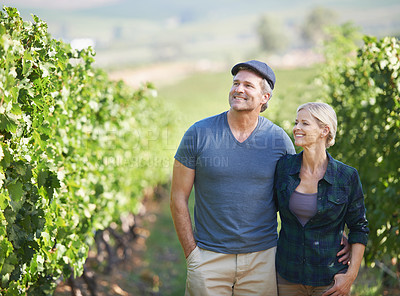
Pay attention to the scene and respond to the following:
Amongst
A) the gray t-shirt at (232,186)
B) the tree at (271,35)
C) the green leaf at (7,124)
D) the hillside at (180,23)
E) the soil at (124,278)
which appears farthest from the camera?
the hillside at (180,23)

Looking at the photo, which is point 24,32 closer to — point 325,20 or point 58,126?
point 58,126

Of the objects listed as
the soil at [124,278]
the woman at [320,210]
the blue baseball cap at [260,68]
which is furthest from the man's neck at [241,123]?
the soil at [124,278]

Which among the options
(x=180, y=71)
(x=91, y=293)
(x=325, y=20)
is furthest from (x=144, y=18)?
(x=91, y=293)

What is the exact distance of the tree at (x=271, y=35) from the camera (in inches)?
3423

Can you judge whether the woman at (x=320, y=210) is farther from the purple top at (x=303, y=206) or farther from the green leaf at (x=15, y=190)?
the green leaf at (x=15, y=190)

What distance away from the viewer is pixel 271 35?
289ft

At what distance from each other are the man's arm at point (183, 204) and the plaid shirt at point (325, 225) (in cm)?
55

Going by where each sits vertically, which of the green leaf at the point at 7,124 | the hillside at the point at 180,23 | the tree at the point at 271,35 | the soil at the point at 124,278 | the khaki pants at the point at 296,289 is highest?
the hillside at the point at 180,23

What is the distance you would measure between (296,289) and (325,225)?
1.41ft

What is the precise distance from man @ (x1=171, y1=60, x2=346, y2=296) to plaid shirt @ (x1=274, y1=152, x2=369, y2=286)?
17cm

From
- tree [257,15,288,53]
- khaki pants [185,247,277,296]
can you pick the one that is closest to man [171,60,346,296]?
khaki pants [185,247,277,296]

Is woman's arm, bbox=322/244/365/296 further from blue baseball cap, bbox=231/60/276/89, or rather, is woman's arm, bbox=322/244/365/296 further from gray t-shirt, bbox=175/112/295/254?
blue baseball cap, bbox=231/60/276/89

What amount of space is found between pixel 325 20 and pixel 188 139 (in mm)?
87753

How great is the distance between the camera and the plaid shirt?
2.44m
